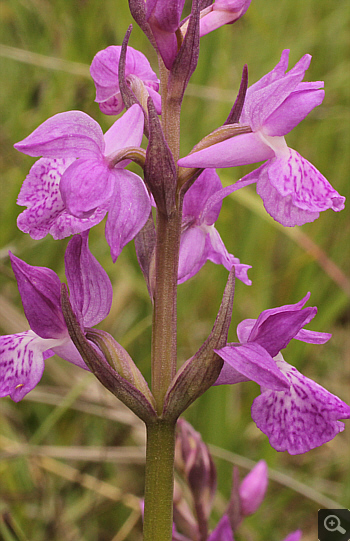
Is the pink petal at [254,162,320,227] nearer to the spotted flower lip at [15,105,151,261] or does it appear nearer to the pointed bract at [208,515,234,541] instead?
the spotted flower lip at [15,105,151,261]

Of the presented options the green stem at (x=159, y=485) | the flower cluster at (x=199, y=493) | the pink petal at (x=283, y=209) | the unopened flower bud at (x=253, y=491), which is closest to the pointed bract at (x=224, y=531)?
the flower cluster at (x=199, y=493)

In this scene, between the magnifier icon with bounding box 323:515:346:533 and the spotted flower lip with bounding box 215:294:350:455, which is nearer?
the spotted flower lip with bounding box 215:294:350:455

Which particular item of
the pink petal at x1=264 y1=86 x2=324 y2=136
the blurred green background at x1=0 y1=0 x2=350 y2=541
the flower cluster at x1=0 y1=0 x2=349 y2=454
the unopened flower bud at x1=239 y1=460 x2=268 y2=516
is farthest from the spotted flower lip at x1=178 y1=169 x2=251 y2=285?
the blurred green background at x1=0 y1=0 x2=350 y2=541

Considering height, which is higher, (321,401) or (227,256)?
(227,256)

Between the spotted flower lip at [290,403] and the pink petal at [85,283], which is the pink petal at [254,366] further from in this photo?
the pink petal at [85,283]

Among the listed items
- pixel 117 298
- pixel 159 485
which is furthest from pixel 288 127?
pixel 117 298

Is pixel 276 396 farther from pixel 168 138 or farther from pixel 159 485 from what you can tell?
pixel 168 138

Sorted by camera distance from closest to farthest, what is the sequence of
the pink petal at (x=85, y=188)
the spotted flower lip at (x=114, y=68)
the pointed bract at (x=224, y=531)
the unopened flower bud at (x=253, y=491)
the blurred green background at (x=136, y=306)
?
the pink petal at (x=85, y=188) → the spotted flower lip at (x=114, y=68) → the pointed bract at (x=224, y=531) → the unopened flower bud at (x=253, y=491) → the blurred green background at (x=136, y=306)
